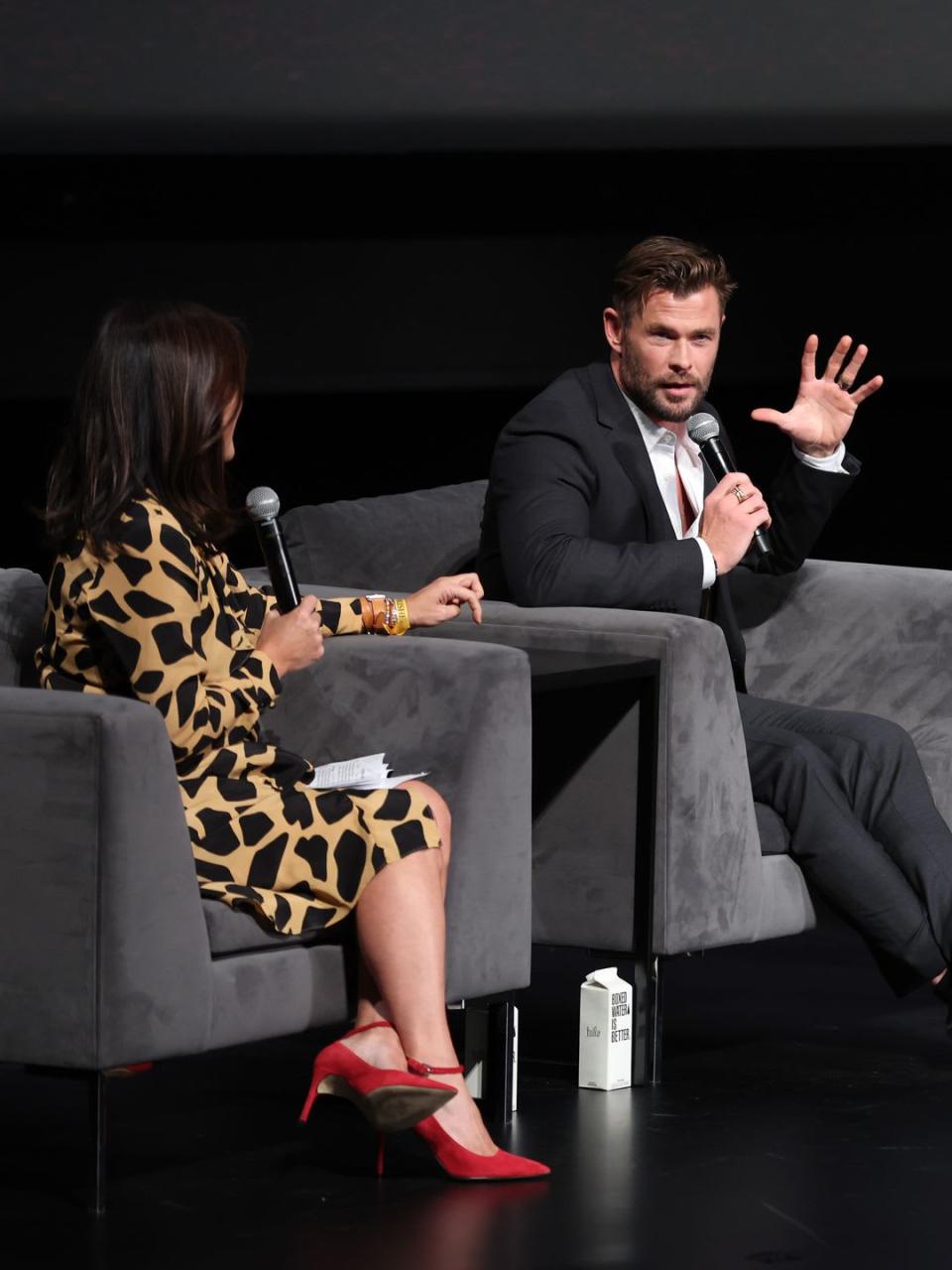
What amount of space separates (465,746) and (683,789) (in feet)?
1.54

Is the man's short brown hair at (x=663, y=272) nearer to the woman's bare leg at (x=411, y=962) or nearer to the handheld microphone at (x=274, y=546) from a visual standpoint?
the handheld microphone at (x=274, y=546)

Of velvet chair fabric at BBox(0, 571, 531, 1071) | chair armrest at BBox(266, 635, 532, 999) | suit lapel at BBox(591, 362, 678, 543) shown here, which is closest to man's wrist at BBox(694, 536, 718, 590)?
suit lapel at BBox(591, 362, 678, 543)

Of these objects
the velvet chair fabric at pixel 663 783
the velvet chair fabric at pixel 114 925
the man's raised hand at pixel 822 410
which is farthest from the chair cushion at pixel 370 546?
the velvet chair fabric at pixel 114 925

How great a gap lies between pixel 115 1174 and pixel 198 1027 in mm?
320

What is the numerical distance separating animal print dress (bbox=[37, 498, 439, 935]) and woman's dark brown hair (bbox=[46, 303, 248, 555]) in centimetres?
4

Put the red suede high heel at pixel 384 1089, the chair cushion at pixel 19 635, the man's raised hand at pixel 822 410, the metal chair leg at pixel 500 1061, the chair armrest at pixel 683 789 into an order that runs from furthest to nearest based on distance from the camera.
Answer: the man's raised hand at pixel 822 410 → the chair armrest at pixel 683 789 → the metal chair leg at pixel 500 1061 → the chair cushion at pixel 19 635 → the red suede high heel at pixel 384 1089

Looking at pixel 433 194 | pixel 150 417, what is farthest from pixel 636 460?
pixel 433 194

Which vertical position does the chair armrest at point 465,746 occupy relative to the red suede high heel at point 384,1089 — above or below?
above

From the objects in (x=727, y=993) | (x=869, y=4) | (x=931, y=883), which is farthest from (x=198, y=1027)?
(x=869, y=4)

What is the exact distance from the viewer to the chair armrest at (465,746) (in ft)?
10.7

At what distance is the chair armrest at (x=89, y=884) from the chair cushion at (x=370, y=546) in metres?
1.27

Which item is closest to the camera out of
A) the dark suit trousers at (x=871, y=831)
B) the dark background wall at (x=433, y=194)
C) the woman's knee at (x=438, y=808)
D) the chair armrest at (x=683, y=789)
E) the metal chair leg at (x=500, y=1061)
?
the woman's knee at (x=438, y=808)

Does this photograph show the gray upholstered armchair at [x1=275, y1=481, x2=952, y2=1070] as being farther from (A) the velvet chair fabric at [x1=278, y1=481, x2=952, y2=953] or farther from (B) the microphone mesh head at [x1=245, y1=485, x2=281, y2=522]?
(B) the microphone mesh head at [x1=245, y1=485, x2=281, y2=522]

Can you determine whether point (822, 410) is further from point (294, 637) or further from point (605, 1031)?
point (294, 637)
